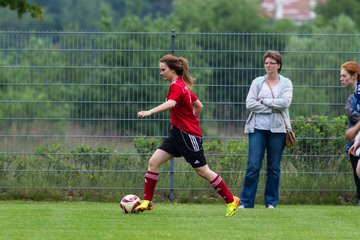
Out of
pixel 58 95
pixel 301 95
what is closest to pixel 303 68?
pixel 301 95

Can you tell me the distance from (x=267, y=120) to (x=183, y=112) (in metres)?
1.93

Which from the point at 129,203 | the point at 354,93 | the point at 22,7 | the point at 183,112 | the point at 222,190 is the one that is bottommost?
the point at 129,203

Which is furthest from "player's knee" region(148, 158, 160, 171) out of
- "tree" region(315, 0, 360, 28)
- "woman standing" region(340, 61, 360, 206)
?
"tree" region(315, 0, 360, 28)

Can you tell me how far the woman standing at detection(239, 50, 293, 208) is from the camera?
659 inches

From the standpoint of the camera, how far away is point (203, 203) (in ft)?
60.8

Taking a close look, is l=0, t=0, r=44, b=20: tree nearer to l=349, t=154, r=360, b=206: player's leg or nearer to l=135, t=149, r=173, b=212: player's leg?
l=135, t=149, r=173, b=212: player's leg

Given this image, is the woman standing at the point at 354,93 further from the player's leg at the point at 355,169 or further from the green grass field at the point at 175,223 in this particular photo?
the green grass field at the point at 175,223

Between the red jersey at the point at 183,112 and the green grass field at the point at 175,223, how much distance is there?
101 centimetres

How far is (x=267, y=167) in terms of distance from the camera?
17.2 metres

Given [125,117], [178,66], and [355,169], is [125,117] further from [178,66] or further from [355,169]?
[178,66]

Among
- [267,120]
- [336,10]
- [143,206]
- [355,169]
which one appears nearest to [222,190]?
[143,206]

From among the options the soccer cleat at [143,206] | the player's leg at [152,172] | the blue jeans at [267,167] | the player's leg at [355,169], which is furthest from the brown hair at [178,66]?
the player's leg at [355,169]

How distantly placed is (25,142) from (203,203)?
8.63 feet

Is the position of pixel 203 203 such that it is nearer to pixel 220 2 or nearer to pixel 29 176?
pixel 29 176
